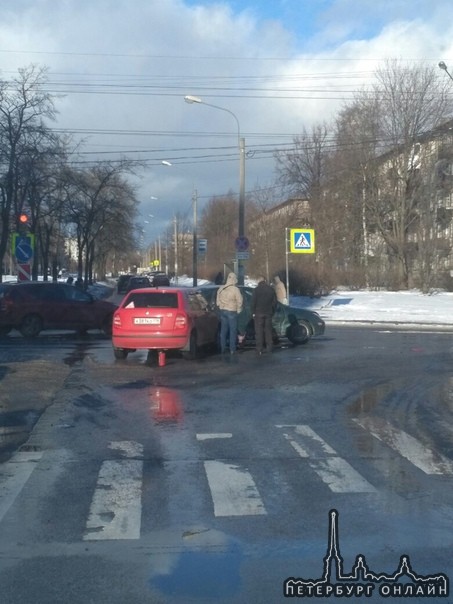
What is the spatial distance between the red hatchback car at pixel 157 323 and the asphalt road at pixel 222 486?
195 cm

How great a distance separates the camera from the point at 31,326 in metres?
26.7

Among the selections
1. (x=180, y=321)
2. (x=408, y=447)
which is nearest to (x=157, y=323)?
(x=180, y=321)

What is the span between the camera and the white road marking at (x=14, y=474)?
322 inches

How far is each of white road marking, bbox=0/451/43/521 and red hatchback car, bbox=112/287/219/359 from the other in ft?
28.9

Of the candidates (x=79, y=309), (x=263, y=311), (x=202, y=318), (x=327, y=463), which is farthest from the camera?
(x=79, y=309)

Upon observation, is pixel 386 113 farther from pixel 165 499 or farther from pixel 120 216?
pixel 165 499

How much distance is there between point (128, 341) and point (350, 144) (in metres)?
40.4

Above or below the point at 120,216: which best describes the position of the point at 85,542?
below

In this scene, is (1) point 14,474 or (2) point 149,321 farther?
(2) point 149,321

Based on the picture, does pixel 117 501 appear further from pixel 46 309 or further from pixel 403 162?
pixel 403 162

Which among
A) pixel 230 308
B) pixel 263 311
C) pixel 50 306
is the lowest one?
pixel 50 306

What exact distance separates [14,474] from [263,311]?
484 inches

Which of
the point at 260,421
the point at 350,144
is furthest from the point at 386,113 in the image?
the point at 260,421

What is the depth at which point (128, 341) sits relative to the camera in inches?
753
